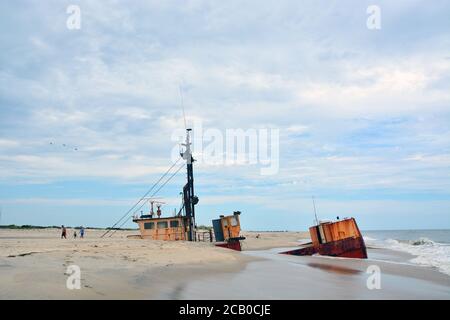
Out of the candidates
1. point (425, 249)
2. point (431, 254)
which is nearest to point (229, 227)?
point (431, 254)

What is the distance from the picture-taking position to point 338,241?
2692 cm

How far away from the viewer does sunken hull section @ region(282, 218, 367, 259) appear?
26375 mm

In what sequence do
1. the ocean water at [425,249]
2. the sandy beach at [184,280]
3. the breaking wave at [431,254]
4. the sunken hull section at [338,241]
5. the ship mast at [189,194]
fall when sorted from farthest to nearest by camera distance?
1. the ship mast at [189,194]
2. the sunken hull section at [338,241]
3. the ocean water at [425,249]
4. the breaking wave at [431,254]
5. the sandy beach at [184,280]

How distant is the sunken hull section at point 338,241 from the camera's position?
2638 cm

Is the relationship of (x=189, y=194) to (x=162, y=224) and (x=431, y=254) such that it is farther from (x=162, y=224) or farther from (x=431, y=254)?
(x=431, y=254)

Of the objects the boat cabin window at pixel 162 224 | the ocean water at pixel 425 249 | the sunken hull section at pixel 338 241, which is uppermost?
the boat cabin window at pixel 162 224

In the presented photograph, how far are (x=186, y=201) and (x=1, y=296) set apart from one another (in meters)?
23.0

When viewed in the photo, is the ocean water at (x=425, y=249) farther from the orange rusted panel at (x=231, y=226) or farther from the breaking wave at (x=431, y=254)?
the orange rusted panel at (x=231, y=226)

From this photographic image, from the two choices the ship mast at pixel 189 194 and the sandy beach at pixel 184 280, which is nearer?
the sandy beach at pixel 184 280

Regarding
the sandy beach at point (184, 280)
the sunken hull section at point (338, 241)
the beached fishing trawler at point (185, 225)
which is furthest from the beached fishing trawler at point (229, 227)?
the sandy beach at point (184, 280)

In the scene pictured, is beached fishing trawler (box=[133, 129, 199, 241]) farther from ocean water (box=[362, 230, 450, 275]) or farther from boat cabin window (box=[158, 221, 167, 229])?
ocean water (box=[362, 230, 450, 275])

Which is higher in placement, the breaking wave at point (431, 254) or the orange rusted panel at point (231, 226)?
the orange rusted panel at point (231, 226)

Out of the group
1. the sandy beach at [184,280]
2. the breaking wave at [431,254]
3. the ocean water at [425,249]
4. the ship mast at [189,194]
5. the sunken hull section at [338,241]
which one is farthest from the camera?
the ship mast at [189,194]

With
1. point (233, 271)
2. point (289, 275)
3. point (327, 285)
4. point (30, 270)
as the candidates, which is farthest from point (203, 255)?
point (30, 270)
